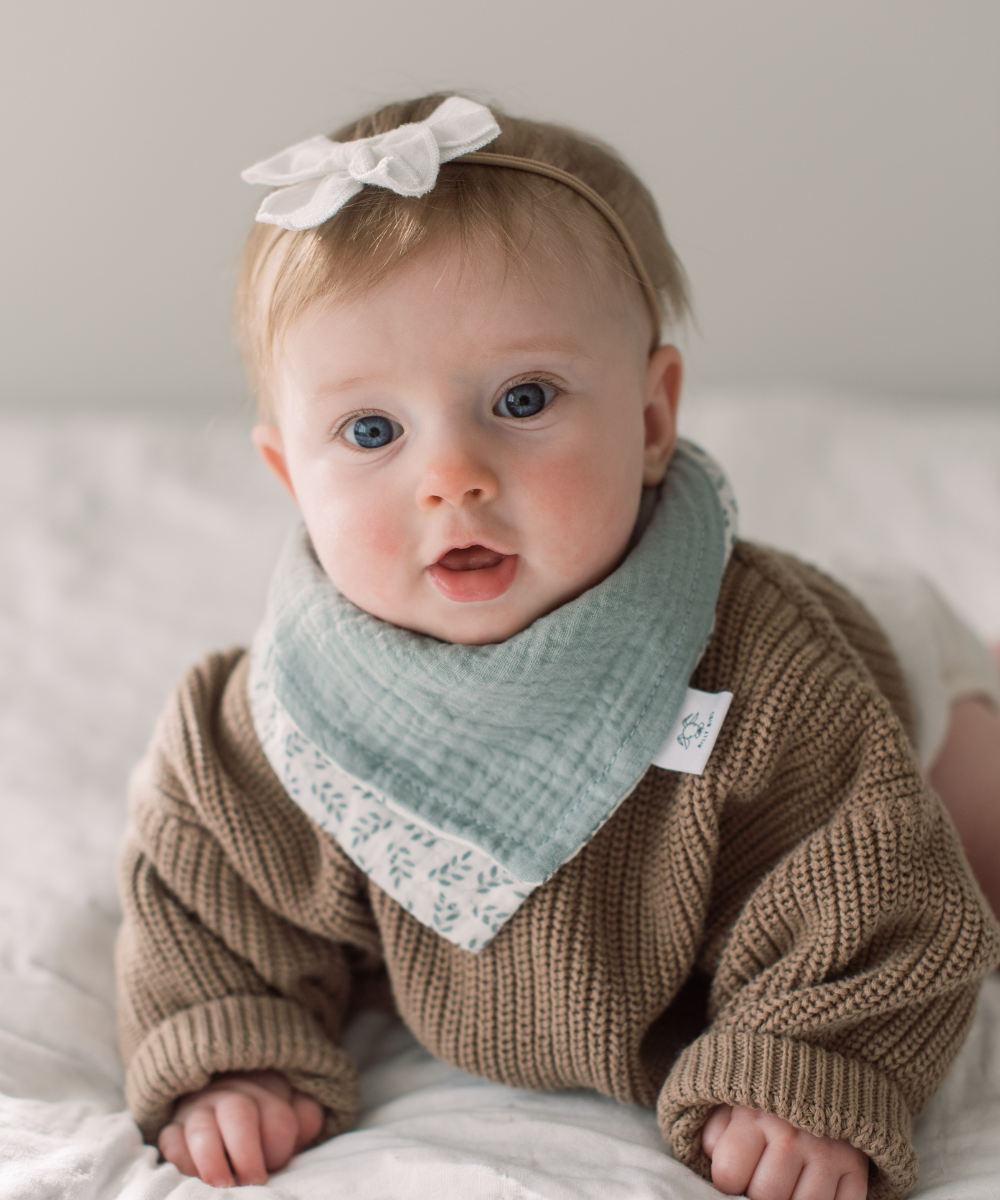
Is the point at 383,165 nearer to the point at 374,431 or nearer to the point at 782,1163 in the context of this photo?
the point at 374,431

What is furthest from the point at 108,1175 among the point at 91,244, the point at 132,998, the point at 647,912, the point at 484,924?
the point at 91,244

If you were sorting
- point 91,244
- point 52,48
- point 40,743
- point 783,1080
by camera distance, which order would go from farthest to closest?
point 91,244
point 52,48
point 40,743
point 783,1080

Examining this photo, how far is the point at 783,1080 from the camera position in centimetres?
70

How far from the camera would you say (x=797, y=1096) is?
2.29ft

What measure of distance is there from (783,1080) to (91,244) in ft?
4.77

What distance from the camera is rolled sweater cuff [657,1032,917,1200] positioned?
2.28ft

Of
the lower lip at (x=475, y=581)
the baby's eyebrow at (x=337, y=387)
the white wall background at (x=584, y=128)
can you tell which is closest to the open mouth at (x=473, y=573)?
the lower lip at (x=475, y=581)

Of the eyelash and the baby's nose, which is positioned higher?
the eyelash

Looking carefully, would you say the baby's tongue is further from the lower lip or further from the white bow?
the white bow

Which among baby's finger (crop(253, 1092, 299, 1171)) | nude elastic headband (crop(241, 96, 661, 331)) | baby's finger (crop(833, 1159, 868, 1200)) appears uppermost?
nude elastic headband (crop(241, 96, 661, 331))

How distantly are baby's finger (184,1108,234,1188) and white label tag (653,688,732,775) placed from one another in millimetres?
386

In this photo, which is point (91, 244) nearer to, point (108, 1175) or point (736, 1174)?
point (108, 1175)

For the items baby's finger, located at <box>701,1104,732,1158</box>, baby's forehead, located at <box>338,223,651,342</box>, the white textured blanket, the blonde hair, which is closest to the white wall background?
the white textured blanket

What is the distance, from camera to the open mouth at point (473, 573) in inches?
29.5
